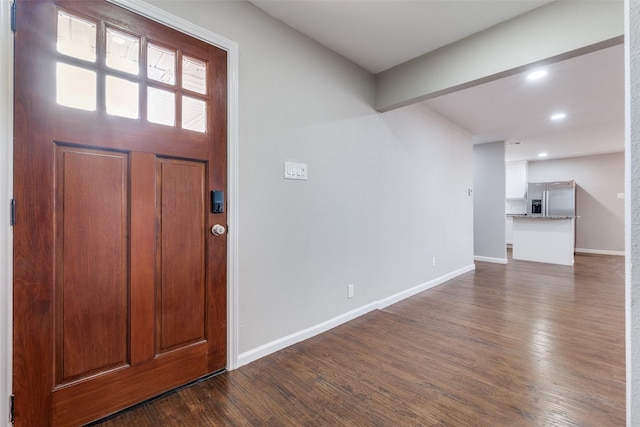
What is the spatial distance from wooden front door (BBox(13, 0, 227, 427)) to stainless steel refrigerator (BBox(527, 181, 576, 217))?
816 cm

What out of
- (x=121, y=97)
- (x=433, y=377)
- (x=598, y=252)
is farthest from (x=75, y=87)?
(x=598, y=252)

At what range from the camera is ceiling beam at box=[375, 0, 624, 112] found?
68.7 inches

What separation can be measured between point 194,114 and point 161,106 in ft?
0.62

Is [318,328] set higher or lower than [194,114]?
lower

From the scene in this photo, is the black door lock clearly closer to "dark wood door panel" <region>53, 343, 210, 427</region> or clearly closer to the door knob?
the door knob

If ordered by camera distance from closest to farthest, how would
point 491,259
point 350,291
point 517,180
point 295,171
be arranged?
1. point 295,171
2. point 350,291
3. point 491,259
4. point 517,180

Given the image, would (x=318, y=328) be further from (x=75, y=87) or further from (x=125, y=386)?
(x=75, y=87)

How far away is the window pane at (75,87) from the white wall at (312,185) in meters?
0.60

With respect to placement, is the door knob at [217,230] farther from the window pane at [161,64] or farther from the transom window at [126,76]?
the window pane at [161,64]

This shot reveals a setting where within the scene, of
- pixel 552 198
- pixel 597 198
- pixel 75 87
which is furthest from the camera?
pixel 597 198

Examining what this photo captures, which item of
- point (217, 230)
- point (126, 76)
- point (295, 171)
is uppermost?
point (126, 76)

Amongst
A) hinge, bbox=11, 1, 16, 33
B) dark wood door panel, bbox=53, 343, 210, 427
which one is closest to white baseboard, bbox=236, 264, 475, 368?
dark wood door panel, bbox=53, 343, 210, 427

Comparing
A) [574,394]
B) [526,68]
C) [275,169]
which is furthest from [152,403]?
[526,68]

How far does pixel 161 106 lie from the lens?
5.39 feet
